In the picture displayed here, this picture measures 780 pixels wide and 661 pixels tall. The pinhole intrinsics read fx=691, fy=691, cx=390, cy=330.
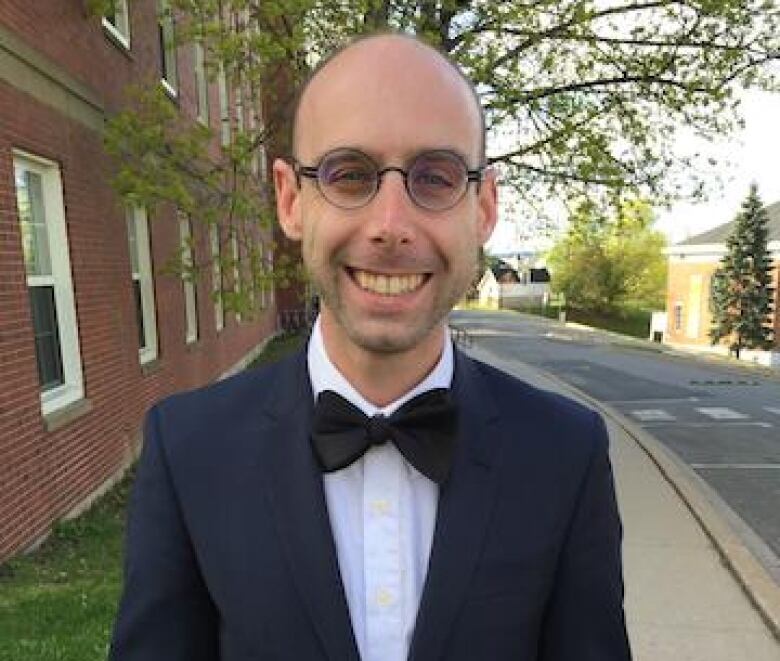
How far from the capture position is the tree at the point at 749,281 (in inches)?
1576

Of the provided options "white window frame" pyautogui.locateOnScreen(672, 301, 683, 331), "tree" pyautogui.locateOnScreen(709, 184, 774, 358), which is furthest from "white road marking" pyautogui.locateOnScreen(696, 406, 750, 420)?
"white window frame" pyautogui.locateOnScreen(672, 301, 683, 331)

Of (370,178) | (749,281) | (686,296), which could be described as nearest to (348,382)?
(370,178)

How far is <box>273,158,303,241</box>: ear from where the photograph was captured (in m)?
1.41

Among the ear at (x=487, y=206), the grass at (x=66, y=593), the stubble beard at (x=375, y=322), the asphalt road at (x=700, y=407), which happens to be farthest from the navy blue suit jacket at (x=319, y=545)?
the asphalt road at (x=700, y=407)

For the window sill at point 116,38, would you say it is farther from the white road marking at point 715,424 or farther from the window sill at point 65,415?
the white road marking at point 715,424

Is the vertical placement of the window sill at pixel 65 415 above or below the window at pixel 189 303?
below

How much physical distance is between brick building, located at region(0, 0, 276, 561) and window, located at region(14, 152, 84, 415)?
0.01 meters

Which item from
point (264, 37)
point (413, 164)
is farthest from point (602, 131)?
point (413, 164)

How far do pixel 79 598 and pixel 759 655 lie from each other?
4146 millimetres

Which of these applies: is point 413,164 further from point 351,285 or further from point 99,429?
point 99,429

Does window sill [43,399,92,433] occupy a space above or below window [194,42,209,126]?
below

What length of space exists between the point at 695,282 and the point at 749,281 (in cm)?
643

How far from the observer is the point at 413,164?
4.09ft

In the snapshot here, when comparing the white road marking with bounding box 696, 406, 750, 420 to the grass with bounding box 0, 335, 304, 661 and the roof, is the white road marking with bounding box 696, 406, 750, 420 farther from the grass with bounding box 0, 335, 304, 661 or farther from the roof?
the roof
